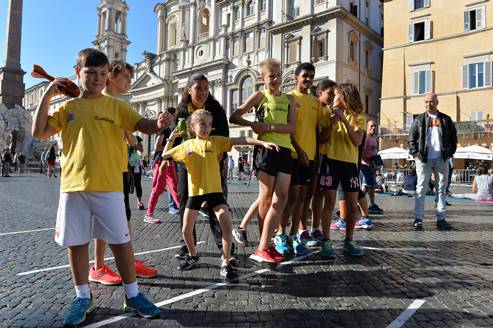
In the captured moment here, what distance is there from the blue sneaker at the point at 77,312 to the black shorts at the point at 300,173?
2341 mm

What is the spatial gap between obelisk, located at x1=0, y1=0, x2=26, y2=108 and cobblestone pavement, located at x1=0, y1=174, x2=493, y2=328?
2869 centimetres

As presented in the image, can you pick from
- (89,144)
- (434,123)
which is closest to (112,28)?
(434,123)

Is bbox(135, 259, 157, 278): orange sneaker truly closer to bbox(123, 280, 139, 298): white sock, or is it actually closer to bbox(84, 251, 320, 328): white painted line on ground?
bbox(84, 251, 320, 328): white painted line on ground

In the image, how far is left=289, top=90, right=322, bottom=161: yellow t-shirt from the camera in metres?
4.20


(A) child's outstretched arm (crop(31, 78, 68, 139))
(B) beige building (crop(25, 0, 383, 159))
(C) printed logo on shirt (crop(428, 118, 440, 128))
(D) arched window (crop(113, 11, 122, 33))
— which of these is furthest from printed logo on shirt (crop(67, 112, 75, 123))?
(D) arched window (crop(113, 11, 122, 33))

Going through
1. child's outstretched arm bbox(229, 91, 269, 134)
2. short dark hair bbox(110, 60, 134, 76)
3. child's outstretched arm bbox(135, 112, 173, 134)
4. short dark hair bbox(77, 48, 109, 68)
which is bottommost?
child's outstretched arm bbox(135, 112, 173, 134)

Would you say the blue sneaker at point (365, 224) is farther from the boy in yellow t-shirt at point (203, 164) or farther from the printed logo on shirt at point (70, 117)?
the printed logo on shirt at point (70, 117)

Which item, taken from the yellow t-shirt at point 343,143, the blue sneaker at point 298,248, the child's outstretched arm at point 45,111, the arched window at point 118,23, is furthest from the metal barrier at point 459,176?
the arched window at point 118,23

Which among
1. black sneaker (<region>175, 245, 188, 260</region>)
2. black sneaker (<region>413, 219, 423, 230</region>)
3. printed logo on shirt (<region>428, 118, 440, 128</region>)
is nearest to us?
black sneaker (<region>175, 245, 188, 260</region>)

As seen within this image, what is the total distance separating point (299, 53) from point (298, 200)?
33160 mm

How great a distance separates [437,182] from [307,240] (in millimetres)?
3128

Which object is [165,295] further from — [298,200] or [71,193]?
[298,200]

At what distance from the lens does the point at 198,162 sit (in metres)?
3.54

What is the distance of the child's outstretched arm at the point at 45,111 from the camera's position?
8.27 ft
